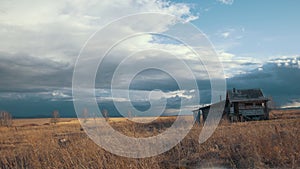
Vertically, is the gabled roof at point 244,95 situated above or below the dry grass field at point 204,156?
above

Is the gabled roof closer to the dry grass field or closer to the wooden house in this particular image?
the wooden house

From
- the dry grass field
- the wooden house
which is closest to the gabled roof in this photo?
the wooden house

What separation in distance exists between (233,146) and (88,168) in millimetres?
4347

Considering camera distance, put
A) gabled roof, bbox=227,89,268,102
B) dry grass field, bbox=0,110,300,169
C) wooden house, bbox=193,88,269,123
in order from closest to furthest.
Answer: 1. dry grass field, bbox=0,110,300,169
2. wooden house, bbox=193,88,269,123
3. gabled roof, bbox=227,89,268,102

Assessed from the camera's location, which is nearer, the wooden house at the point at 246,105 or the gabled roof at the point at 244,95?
the wooden house at the point at 246,105

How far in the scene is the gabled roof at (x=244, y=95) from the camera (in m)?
35.5

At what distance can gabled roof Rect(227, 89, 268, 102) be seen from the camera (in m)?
35.5

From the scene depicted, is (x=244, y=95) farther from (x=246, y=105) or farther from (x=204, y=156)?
(x=204, y=156)

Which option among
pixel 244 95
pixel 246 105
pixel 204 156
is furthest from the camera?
pixel 246 105

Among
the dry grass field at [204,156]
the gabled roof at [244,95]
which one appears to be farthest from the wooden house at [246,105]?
the dry grass field at [204,156]

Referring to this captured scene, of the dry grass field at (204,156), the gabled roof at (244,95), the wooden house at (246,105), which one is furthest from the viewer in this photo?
the gabled roof at (244,95)

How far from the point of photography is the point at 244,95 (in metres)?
36.3

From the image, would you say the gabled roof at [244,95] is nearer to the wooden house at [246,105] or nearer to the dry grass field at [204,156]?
the wooden house at [246,105]

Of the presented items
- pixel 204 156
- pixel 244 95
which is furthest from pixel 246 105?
pixel 204 156
